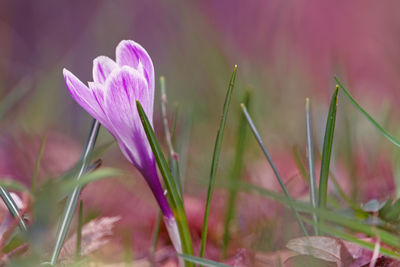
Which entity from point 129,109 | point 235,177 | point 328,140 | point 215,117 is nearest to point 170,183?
point 129,109

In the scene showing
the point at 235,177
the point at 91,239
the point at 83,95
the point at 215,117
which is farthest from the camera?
the point at 215,117

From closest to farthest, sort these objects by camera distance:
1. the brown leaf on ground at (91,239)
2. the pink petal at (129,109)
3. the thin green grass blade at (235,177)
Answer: the pink petal at (129,109) < the brown leaf on ground at (91,239) < the thin green grass blade at (235,177)

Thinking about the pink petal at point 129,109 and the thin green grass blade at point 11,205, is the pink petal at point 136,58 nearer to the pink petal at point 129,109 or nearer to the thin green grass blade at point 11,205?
the pink petal at point 129,109

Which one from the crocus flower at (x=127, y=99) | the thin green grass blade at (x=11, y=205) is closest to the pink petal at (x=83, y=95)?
the crocus flower at (x=127, y=99)

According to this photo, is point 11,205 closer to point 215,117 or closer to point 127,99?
point 127,99

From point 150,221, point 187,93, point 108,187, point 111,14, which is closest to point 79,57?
point 111,14

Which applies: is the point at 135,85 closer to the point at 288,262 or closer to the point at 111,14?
the point at 288,262

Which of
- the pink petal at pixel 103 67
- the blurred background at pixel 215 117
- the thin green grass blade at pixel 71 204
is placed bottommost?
the blurred background at pixel 215 117
